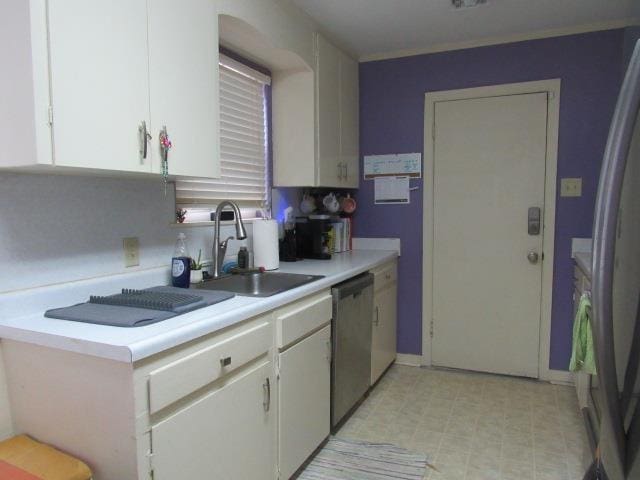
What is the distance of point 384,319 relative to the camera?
121 inches

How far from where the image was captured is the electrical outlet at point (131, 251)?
5.96 feet

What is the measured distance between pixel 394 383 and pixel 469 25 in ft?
7.82

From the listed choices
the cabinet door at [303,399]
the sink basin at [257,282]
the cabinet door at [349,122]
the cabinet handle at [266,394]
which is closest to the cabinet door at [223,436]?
the cabinet handle at [266,394]

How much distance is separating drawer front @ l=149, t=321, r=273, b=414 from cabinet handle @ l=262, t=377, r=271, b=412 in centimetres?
12

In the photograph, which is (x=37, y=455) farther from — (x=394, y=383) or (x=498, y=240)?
(x=498, y=240)

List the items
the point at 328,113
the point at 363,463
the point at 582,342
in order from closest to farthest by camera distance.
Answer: the point at 582,342 → the point at 363,463 → the point at 328,113

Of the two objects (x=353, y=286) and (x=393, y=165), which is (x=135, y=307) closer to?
(x=353, y=286)

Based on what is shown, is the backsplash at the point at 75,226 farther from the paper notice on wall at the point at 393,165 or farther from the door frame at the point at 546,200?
the door frame at the point at 546,200

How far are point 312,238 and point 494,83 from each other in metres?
1.64

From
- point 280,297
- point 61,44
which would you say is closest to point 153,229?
point 280,297

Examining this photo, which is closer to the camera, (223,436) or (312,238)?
(223,436)

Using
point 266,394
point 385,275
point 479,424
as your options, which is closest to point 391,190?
point 385,275

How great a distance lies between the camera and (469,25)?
9.33ft

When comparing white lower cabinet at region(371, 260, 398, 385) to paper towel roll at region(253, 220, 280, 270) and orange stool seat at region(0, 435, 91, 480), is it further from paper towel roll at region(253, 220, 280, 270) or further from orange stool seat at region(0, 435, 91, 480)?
orange stool seat at region(0, 435, 91, 480)
